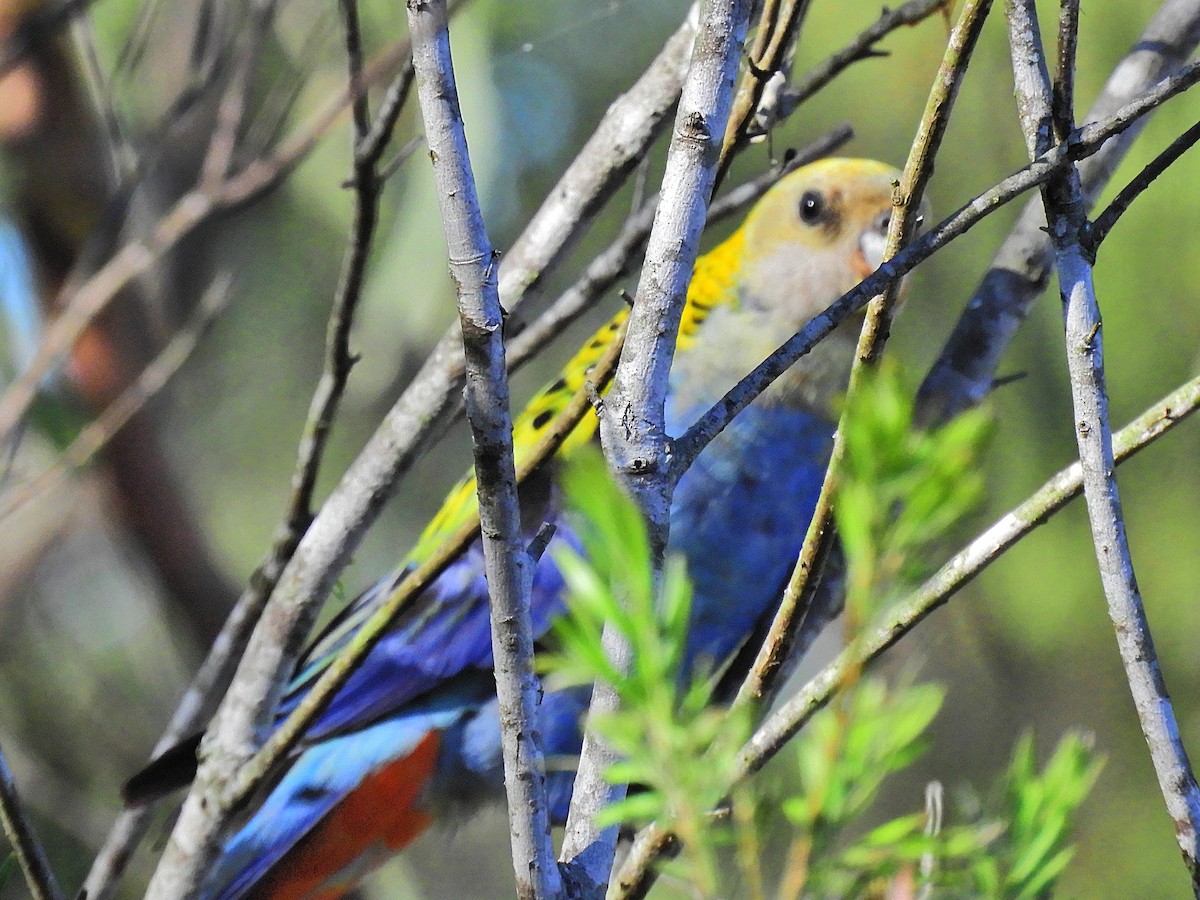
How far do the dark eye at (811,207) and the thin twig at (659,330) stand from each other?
1070 mm

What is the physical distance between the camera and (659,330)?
0.61 m

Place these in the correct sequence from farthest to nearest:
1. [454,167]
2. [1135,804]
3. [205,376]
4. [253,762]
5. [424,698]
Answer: [205,376] → [1135,804] → [424,698] → [253,762] → [454,167]

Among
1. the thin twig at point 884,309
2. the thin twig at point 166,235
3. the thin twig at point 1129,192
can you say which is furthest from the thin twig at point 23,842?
the thin twig at point 166,235

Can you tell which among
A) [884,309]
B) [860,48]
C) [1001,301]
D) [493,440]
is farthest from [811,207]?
[493,440]

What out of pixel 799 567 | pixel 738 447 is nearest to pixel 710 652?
pixel 738 447

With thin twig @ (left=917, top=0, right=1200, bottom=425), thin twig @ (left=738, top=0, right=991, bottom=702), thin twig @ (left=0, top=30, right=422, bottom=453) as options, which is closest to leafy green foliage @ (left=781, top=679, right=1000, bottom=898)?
thin twig @ (left=738, top=0, right=991, bottom=702)

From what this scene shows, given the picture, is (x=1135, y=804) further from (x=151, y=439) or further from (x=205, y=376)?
(x=205, y=376)

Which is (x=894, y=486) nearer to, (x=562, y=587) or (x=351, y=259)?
(x=351, y=259)

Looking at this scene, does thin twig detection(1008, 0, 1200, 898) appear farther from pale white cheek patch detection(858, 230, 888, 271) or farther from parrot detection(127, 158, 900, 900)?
pale white cheek patch detection(858, 230, 888, 271)

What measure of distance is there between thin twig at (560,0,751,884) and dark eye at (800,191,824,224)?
3.51 ft

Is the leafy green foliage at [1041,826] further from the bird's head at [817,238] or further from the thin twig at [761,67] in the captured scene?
the bird's head at [817,238]

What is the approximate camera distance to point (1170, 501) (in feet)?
9.64

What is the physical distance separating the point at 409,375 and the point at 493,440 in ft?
6.70

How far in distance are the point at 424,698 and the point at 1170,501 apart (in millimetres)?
2186
